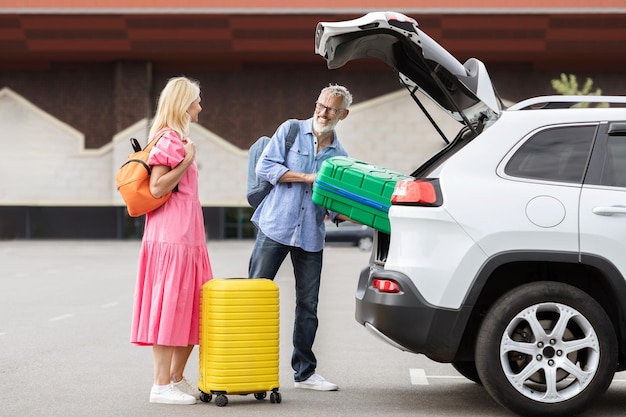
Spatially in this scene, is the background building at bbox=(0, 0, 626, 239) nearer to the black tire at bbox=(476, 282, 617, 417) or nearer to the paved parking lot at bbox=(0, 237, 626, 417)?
the paved parking lot at bbox=(0, 237, 626, 417)

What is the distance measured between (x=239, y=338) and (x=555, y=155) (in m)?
2.10

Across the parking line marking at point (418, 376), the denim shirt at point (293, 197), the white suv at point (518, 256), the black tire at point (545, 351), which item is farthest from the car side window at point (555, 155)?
the parking line marking at point (418, 376)

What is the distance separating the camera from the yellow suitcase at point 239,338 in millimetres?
6418

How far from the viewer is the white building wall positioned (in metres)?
50.8

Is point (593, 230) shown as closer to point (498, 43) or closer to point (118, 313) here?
point (118, 313)

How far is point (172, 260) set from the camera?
663 centimetres

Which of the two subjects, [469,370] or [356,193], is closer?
[356,193]

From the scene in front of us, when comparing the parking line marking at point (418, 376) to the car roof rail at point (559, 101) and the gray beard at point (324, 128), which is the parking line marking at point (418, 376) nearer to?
the gray beard at point (324, 128)

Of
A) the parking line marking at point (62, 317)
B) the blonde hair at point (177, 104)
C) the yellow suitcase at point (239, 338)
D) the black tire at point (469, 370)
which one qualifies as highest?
the blonde hair at point (177, 104)

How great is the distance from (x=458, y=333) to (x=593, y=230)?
0.93 metres

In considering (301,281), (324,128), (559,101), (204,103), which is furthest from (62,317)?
(204,103)

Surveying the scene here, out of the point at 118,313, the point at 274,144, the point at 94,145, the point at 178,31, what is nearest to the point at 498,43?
the point at 178,31

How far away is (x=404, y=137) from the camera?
167ft

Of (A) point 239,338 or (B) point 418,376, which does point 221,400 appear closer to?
(A) point 239,338
